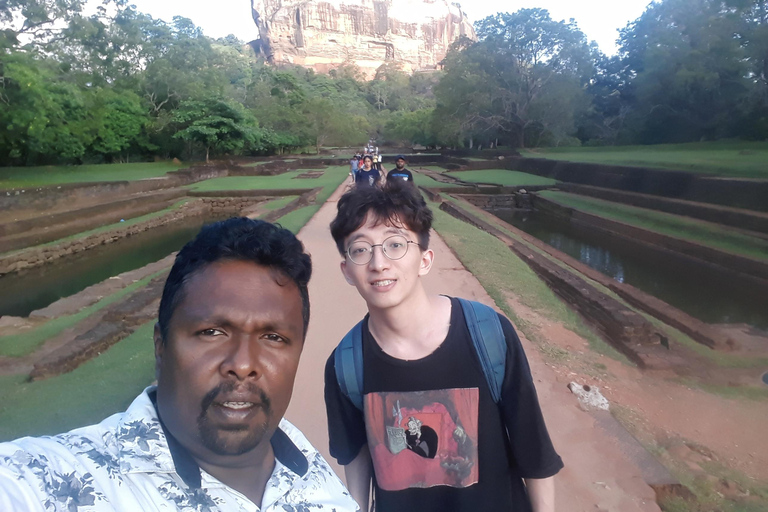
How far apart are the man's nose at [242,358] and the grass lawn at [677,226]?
38.7ft

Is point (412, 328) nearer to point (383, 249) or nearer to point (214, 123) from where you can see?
point (383, 249)

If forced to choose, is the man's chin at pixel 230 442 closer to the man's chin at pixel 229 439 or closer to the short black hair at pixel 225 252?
the man's chin at pixel 229 439

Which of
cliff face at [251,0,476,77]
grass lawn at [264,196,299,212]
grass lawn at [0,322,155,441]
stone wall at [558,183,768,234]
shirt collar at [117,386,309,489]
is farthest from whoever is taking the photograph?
cliff face at [251,0,476,77]

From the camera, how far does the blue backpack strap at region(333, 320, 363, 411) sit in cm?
143

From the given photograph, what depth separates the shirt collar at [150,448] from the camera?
2.79 ft

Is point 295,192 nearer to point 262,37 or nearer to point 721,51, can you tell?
A: point 721,51

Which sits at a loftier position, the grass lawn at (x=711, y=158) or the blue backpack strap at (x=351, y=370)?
the blue backpack strap at (x=351, y=370)

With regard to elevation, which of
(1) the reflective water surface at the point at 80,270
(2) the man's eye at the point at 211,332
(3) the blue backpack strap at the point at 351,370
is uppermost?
(2) the man's eye at the point at 211,332

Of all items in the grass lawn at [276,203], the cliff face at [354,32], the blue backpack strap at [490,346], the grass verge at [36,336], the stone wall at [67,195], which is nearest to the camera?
the blue backpack strap at [490,346]

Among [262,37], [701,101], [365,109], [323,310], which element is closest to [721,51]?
[701,101]

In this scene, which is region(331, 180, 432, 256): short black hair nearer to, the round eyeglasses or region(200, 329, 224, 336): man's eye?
the round eyeglasses

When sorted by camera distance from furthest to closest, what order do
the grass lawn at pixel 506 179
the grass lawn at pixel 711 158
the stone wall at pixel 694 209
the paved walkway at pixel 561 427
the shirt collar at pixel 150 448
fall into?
1. the grass lawn at pixel 506 179
2. the grass lawn at pixel 711 158
3. the stone wall at pixel 694 209
4. the paved walkway at pixel 561 427
5. the shirt collar at pixel 150 448

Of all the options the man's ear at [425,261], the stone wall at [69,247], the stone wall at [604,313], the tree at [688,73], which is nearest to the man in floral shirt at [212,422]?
the man's ear at [425,261]

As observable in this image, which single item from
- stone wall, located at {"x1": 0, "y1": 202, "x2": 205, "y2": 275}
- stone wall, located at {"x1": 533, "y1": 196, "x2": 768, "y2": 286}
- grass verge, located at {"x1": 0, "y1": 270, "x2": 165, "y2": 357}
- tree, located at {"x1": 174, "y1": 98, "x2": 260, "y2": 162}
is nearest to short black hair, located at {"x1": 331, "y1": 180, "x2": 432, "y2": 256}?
grass verge, located at {"x1": 0, "y1": 270, "x2": 165, "y2": 357}
